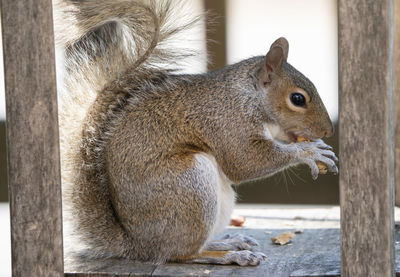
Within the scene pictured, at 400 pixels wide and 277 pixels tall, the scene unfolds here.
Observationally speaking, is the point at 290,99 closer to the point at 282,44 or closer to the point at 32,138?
the point at 282,44

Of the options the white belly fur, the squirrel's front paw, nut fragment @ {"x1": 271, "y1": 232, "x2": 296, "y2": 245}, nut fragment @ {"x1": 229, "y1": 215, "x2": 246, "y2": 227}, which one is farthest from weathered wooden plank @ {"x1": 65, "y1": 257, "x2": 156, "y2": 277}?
nut fragment @ {"x1": 229, "y1": 215, "x2": 246, "y2": 227}

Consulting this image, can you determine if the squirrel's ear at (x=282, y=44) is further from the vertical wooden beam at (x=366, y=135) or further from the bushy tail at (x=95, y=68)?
the vertical wooden beam at (x=366, y=135)

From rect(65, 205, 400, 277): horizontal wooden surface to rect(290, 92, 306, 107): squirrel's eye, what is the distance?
0.58 meters

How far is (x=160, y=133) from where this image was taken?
9.20 ft

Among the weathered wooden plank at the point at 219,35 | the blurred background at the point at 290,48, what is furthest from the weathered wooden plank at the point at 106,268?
the weathered wooden plank at the point at 219,35

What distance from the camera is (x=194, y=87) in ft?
9.75

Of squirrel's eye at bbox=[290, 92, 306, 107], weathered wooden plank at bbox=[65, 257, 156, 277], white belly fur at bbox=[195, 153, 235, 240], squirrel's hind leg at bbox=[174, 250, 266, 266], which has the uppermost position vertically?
squirrel's eye at bbox=[290, 92, 306, 107]

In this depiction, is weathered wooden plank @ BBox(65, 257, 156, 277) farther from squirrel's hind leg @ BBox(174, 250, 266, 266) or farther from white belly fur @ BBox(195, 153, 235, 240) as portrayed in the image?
white belly fur @ BBox(195, 153, 235, 240)

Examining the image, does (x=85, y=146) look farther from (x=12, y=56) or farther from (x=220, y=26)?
(x=220, y=26)

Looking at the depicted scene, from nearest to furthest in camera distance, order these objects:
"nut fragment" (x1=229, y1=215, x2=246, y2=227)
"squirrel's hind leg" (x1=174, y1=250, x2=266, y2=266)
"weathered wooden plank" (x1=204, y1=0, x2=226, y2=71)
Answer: "squirrel's hind leg" (x1=174, y1=250, x2=266, y2=266) → "nut fragment" (x1=229, y1=215, x2=246, y2=227) → "weathered wooden plank" (x1=204, y1=0, x2=226, y2=71)

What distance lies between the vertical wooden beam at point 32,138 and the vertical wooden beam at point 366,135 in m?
0.92

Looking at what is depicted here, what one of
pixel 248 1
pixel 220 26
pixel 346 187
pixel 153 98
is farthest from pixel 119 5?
pixel 248 1

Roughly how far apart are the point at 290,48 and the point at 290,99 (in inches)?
75.4

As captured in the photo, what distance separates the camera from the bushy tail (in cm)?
278
